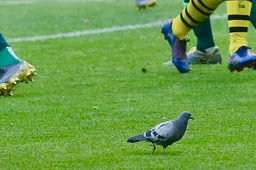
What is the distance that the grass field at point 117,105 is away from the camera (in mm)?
4922

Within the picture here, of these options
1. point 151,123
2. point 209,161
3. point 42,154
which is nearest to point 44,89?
point 151,123

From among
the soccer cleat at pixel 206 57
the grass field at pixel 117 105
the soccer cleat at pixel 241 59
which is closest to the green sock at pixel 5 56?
the grass field at pixel 117 105

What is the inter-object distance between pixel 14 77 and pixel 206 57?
1901 millimetres

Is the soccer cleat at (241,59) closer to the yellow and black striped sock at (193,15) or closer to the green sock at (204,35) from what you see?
the yellow and black striped sock at (193,15)

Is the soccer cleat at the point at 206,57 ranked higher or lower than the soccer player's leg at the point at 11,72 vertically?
lower

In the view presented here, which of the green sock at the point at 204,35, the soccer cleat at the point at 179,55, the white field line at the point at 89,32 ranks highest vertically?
the soccer cleat at the point at 179,55

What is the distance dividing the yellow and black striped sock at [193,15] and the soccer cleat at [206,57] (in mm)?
589

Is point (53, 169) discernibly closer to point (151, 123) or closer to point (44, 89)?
point (151, 123)

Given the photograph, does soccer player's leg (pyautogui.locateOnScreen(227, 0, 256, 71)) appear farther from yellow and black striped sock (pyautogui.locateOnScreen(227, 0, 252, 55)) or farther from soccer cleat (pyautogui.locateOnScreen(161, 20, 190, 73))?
soccer cleat (pyautogui.locateOnScreen(161, 20, 190, 73))

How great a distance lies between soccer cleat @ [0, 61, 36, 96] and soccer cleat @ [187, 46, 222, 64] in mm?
1740

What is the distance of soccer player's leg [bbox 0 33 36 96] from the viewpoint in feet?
22.8

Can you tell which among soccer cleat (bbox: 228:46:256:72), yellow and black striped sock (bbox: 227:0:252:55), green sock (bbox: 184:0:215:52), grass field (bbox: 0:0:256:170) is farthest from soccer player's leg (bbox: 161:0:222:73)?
soccer cleat (bbox: 228:46:256:72)

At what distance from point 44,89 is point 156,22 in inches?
171

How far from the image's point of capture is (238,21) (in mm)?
7082
